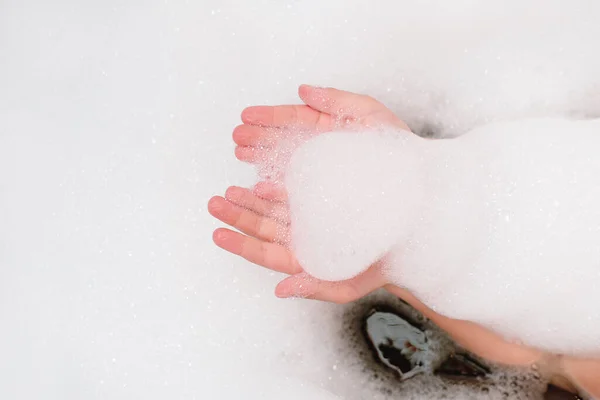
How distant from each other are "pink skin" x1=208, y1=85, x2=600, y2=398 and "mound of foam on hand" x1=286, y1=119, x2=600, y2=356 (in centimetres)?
2

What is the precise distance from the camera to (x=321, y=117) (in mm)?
882

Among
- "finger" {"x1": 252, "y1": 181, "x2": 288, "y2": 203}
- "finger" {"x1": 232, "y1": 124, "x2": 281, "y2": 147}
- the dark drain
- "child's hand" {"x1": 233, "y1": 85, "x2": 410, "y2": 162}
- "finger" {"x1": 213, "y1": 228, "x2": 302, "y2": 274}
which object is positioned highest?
"child's hand" {"x1": 233, "y1": 85, "x2": 410, "y2": 162}

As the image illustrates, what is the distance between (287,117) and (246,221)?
16cm

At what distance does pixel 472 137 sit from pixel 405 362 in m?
0.38

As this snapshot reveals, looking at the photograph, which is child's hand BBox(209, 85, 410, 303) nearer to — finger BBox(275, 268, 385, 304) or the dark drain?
finger BBox(275, 268, 385, 304)

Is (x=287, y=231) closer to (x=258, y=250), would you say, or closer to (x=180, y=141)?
(x=258, y=250)

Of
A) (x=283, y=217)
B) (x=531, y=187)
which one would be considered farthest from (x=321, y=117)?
(x=531, y=187)

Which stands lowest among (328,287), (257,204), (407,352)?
(407,352)

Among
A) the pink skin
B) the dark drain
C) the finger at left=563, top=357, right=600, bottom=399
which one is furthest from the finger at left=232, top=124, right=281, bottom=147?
the finger at left=563, top=357, right=600, bottom=399

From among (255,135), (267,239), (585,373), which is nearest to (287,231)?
(267,239)

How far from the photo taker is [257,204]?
33.3 inches

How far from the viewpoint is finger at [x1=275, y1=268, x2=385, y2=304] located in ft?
2.68

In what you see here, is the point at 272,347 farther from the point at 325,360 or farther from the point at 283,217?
the point at 283,217

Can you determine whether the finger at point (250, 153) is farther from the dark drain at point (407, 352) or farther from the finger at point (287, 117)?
the dark drain at point (407, 352)
